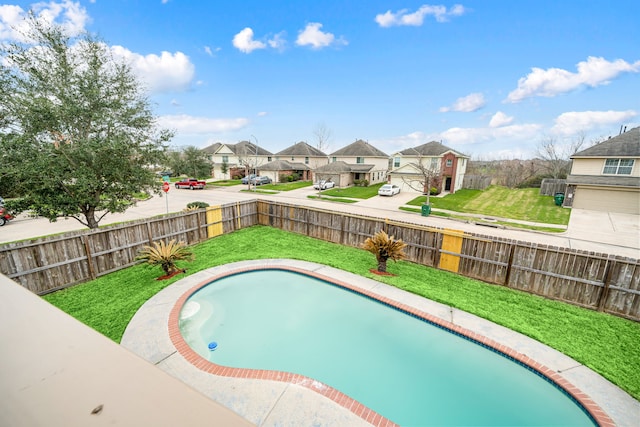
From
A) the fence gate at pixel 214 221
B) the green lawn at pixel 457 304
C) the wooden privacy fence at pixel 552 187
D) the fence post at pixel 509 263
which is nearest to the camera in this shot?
the green lawn at pixel 457 304

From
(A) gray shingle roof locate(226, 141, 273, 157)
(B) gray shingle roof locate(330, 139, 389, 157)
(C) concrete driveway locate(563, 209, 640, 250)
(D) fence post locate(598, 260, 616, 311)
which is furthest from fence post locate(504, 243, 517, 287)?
(A) gray shingle roof locate(226, 141, 273, 157)

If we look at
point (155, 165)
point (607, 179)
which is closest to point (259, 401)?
point (155, 165)

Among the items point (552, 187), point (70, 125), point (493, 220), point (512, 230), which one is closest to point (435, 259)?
point (512, 230)

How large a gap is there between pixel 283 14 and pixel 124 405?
25135 millimetres

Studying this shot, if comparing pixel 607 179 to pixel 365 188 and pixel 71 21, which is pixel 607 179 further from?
pixel 71 21

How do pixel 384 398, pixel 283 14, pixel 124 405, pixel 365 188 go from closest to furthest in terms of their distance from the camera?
pixel 124 405
pixel 384 398
pixel 283 14
pixel 365 188

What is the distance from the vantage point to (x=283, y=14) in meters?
20.6

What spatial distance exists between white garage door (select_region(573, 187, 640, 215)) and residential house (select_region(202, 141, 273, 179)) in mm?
42019

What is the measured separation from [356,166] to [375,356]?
3795cm

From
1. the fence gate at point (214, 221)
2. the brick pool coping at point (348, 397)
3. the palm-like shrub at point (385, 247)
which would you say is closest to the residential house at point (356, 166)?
the fence gate at point (214, 221)

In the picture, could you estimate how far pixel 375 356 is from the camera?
24.6 ft

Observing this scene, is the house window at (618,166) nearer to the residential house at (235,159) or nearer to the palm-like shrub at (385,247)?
the palm-like shrub at (385,247)

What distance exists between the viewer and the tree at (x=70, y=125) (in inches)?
356

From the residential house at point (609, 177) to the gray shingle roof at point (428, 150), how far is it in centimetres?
1148
